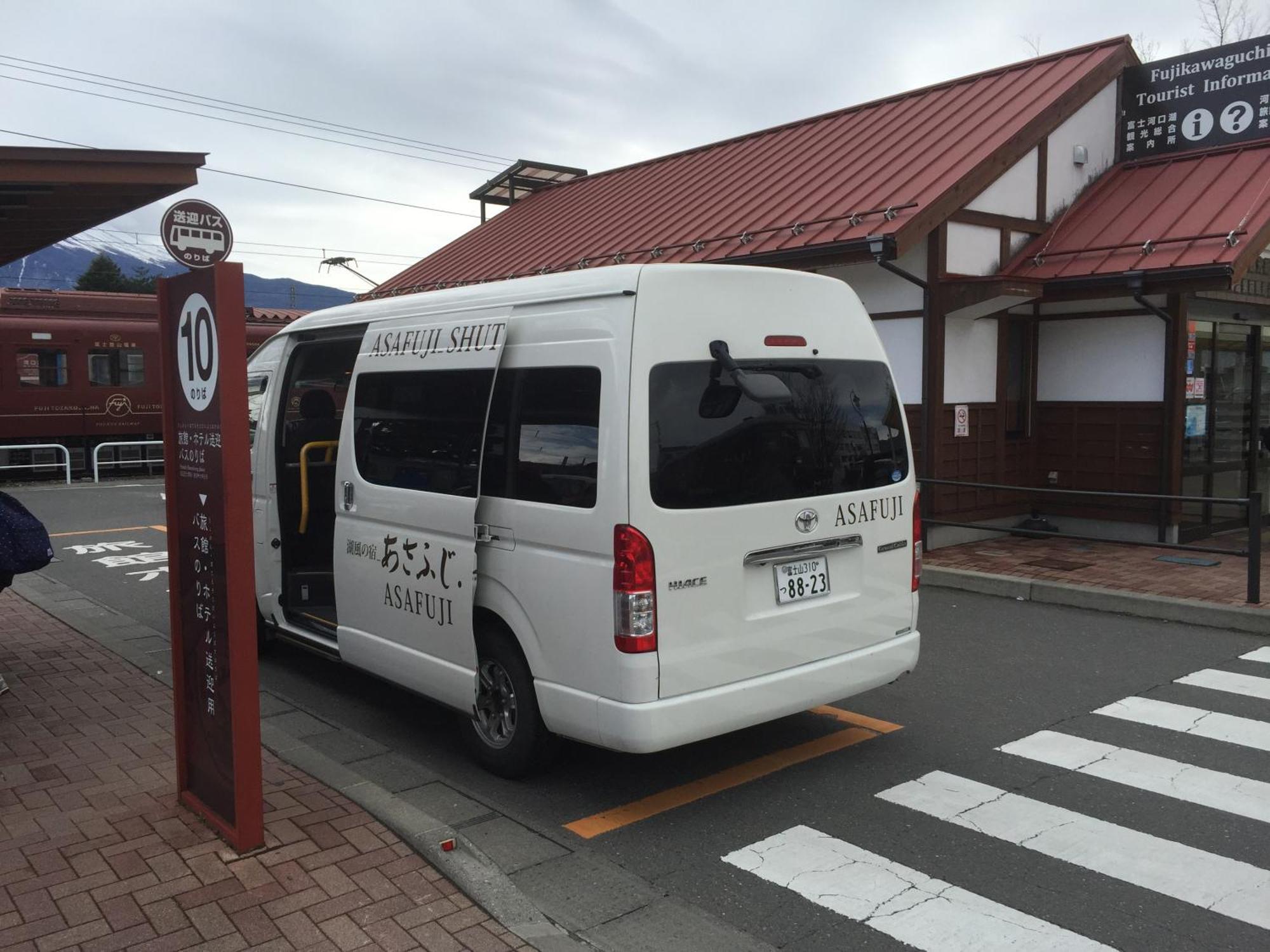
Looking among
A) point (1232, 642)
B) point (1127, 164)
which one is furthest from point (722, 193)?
point (1232, 642)

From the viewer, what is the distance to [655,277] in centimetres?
436

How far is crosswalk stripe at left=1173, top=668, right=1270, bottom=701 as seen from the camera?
252 inches

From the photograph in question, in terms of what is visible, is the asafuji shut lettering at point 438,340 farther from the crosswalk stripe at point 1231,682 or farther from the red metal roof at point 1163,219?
the red metal roof at point 1163,219

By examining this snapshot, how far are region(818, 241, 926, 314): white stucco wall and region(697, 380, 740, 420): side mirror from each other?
7117 millimetres

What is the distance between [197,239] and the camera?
6.57m

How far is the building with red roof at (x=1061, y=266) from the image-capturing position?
35.7 feet

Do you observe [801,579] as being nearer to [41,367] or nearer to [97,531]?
[97,531]

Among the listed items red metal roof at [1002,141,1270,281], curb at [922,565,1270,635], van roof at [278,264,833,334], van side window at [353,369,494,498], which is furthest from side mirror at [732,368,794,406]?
red metal roof at [1002,141,1270,281]

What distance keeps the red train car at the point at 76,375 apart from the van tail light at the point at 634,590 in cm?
1896

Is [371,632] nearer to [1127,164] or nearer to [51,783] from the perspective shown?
[51,783]

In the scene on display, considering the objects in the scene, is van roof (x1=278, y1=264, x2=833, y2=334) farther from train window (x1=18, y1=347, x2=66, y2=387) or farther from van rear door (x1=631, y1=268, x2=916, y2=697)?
train window (x1=18, y1=347, x2=66, y2=387)

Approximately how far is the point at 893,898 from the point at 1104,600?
5.74 meters

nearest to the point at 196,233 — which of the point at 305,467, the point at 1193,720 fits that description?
the point at 305,467

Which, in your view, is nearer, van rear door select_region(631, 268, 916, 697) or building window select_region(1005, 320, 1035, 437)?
van rear door select_region(631, 268, 916, 697)
